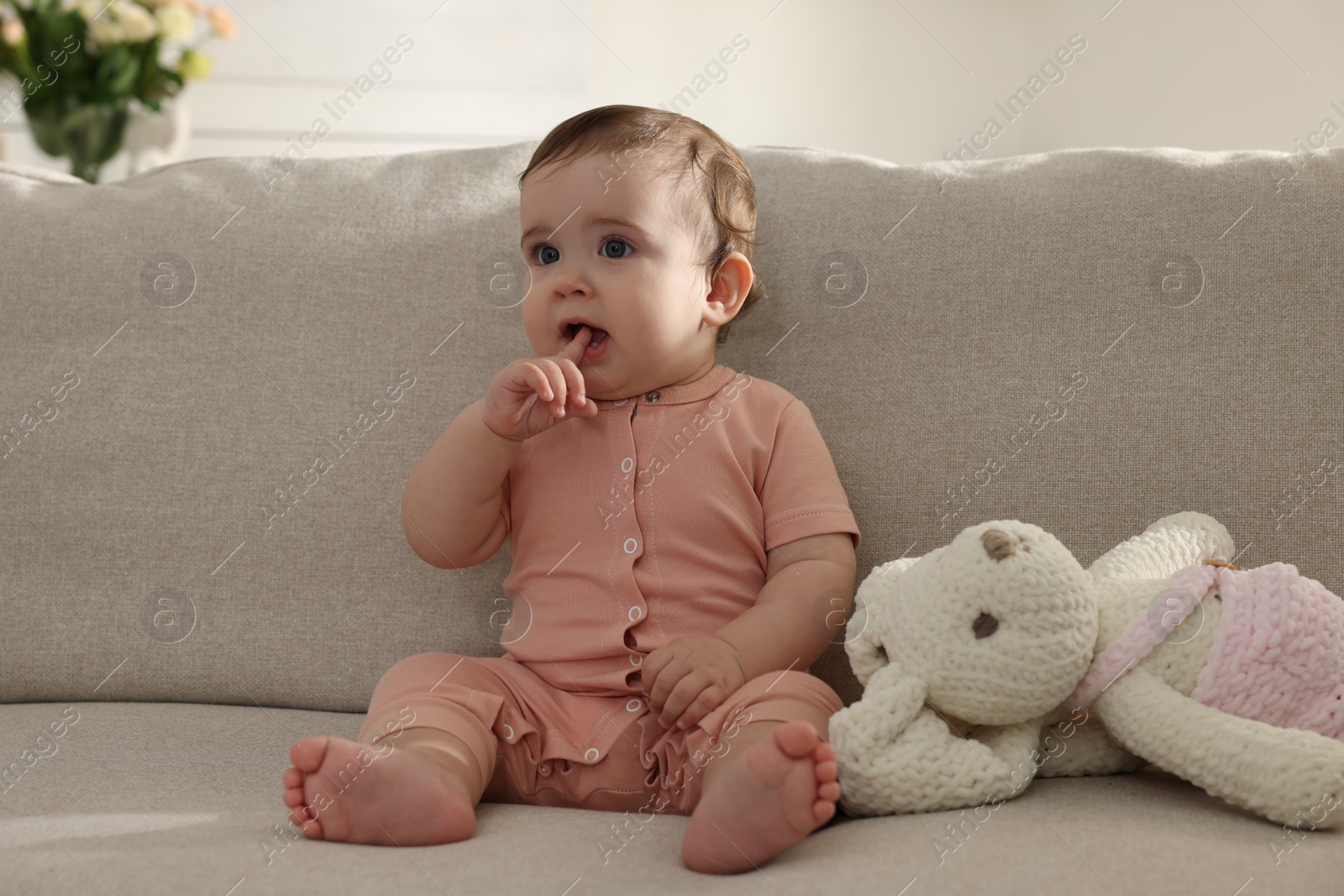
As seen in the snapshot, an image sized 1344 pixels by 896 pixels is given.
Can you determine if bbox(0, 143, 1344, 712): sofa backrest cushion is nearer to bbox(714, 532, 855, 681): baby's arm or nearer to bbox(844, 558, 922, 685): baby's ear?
bbox(714, 532, 855, 681): baby's arm

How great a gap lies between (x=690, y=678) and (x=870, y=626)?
148 mm

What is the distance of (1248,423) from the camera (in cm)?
102

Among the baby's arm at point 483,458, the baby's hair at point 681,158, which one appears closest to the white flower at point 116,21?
the baby's hair at point 681,158

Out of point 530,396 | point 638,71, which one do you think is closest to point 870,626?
point 530,396

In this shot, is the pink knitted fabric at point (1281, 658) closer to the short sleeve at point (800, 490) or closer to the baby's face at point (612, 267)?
the short sleeve at point (800, 490)

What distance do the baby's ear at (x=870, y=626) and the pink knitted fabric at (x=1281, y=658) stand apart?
0.22 meters

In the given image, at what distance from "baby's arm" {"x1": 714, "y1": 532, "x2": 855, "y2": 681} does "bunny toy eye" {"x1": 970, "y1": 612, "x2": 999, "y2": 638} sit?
0.19 m

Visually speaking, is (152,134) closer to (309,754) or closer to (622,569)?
(622,569)

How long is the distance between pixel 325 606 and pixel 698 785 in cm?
48

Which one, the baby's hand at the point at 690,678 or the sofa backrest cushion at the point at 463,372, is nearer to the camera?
the baby's hand at the point at 690,678

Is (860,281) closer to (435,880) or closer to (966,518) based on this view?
(966,518)

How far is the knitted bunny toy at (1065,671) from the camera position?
758 mm

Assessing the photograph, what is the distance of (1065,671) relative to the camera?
0.78 metres

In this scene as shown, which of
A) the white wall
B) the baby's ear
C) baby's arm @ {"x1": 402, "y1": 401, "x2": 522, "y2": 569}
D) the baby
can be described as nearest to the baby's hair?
the baby
